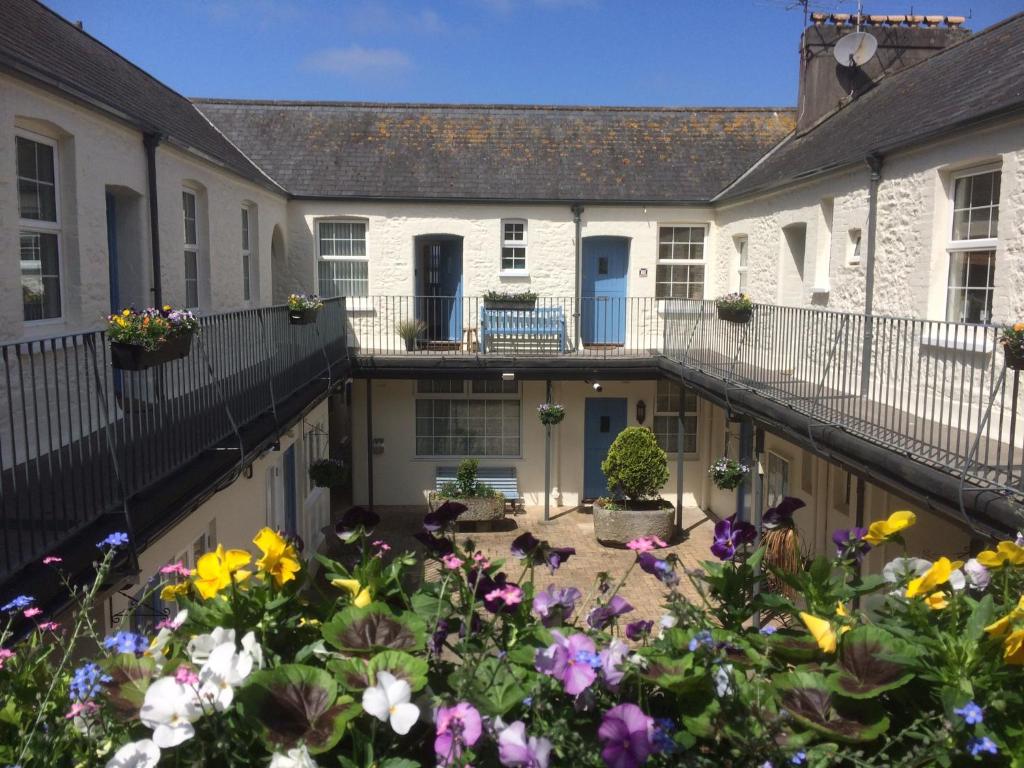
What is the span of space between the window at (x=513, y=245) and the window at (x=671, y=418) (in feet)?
11.8

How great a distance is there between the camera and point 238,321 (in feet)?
28.2

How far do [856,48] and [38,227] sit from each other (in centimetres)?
1257

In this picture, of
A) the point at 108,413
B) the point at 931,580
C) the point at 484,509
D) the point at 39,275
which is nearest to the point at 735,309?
the point at 484,509

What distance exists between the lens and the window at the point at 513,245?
16750 millimetres

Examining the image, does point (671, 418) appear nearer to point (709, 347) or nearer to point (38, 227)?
point (709, 347)

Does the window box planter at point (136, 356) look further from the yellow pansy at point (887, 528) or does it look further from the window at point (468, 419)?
the window at point (468, 419)

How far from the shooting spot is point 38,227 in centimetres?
719

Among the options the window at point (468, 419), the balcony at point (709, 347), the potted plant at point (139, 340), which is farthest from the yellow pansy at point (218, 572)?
the window at point (468, 419)

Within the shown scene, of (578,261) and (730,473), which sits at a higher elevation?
(578,261)

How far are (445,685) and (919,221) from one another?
910 cm

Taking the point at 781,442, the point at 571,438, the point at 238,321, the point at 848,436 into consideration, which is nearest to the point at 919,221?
the point at 848,436

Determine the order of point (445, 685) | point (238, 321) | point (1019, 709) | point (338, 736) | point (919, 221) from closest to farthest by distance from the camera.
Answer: point (338, 736) → point (1019, 709) → point (445, 685) → point (238, 321) → point (919, 221)

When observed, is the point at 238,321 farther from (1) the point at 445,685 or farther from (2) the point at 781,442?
(2) the point at 781,442

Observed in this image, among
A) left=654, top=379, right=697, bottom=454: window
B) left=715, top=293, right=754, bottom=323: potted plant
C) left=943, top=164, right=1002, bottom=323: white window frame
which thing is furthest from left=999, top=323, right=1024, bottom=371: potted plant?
left=654, top=379, right=697, bottom=454: window
